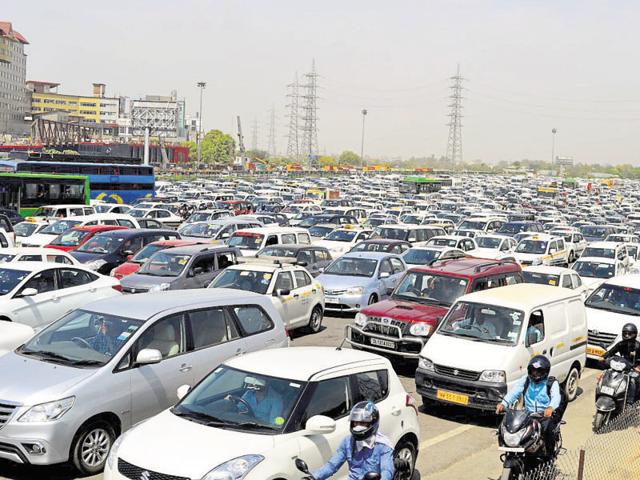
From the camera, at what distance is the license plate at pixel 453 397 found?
9.97m

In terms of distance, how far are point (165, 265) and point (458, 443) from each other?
9191 millimetres

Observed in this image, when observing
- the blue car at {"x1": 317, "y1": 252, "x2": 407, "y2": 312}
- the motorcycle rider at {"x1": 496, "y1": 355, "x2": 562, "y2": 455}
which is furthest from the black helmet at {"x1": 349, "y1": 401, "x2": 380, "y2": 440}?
the blue car at {"x1": 317, "y1": 252, "x2": 407, "y2": 312}

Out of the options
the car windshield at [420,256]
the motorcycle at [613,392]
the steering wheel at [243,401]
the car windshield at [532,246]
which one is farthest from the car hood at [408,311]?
the car windshield at [532,246]

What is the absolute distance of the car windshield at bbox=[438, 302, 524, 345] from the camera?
35.0ft

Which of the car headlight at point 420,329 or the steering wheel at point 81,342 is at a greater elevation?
the steering wheel at point 81,342

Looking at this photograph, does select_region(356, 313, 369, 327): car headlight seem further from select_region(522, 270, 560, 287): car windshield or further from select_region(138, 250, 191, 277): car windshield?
select_region(522, 270, 560, 287): car windshield

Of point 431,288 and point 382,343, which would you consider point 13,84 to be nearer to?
point 431,288

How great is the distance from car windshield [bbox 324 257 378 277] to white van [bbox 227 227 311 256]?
3915 millimetres

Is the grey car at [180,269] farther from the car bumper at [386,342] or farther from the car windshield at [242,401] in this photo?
the car windshield at [242,401]

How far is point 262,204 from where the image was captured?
53.0m

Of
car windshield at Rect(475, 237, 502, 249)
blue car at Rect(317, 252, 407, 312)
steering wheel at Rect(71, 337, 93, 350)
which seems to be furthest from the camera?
car windshield at Rect(475, 237, 502, 249)

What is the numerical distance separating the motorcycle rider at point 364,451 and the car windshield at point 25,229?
81.8 feet

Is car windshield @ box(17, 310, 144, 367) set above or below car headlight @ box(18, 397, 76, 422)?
above

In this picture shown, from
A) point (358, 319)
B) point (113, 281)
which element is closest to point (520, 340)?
point (358, 319)
